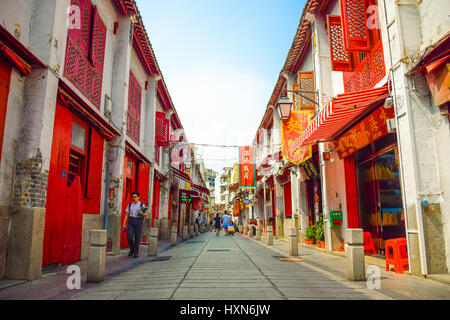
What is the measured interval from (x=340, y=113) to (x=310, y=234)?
7.09 metres

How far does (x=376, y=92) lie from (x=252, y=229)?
638 inches

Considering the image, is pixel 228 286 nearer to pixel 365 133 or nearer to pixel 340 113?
pixel 340 113

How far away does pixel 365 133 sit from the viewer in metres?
8.73

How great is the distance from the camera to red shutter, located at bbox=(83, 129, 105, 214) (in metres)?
8.99

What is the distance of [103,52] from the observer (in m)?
10.5

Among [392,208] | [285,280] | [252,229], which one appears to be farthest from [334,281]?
[252,229]

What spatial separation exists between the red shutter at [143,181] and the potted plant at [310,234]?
7596mm

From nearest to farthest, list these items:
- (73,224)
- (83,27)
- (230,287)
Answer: (230,287) → (73,224) → (83,27)

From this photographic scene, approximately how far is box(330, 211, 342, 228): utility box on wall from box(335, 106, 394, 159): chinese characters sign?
78.1 inches

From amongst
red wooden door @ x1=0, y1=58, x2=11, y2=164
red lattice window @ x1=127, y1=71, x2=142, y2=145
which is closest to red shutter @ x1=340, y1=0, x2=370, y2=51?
red wooden door @ x1=0, y1=58, x2=11, y2=164

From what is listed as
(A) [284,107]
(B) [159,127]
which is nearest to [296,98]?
(A) [284,107]

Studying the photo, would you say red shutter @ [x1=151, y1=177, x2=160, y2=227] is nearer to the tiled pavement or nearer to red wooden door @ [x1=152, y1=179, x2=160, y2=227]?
red wooden door @ [x1=152, y1=179, x2=160, y2=227]

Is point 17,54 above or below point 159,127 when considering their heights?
below

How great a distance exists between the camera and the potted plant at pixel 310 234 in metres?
13.4
